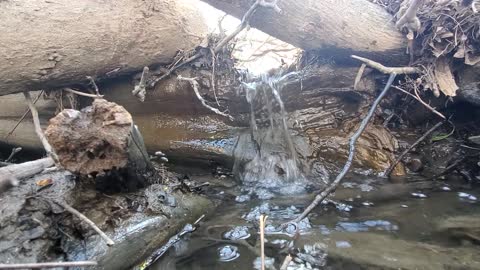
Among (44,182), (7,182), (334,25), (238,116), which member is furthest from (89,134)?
(334,25)

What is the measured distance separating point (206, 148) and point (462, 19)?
2.42m

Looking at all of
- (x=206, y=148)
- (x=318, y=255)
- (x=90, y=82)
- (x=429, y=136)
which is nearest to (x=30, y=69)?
(x=90, y=82)

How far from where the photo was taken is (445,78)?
10.5ft

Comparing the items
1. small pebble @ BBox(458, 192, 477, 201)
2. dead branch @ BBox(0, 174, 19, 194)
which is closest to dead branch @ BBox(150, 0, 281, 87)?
dead branch @ BBox(0, 174, 19, 194)

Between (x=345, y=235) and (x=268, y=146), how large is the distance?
4.73 feet

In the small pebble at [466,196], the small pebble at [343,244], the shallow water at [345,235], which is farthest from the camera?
the small pebble at [466,196]

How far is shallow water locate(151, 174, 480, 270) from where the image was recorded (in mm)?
2031

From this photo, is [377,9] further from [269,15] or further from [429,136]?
[429,136]

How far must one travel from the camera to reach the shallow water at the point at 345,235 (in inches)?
80.0

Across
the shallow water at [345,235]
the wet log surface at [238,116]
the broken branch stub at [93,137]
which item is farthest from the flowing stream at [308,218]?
the broken branch stub at [93,137]

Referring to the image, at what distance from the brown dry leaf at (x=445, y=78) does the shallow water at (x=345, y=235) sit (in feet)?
2.56

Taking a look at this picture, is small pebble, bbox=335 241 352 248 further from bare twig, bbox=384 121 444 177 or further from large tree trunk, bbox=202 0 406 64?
large tree trunk, bbox=202 0 406 64

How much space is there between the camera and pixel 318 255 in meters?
2.10

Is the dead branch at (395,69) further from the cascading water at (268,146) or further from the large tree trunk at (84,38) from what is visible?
the large tree trunk at (84,38)
